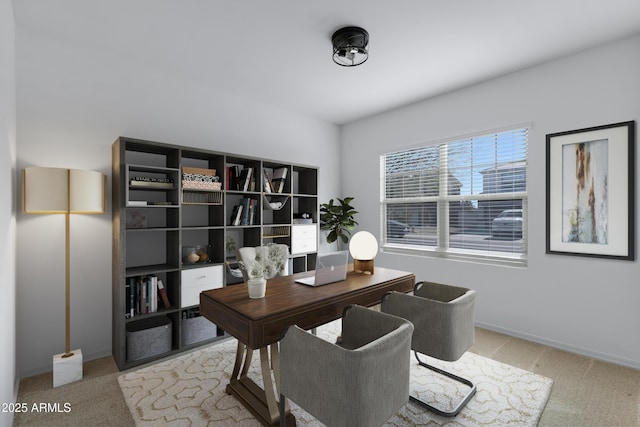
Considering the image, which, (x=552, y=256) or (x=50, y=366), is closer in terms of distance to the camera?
(x=50, y=366)

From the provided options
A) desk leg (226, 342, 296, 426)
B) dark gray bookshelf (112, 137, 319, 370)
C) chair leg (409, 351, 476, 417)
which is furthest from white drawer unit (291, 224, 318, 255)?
chair leg (409, 351, 476, 417)

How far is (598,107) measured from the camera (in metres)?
2.75

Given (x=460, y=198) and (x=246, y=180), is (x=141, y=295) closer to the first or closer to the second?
(x=246, y=180)

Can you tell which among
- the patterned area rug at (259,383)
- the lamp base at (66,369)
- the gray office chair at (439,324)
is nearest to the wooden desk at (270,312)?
the patterned area rug at (259,383)

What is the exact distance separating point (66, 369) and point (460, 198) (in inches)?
166

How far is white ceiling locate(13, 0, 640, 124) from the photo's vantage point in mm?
2199

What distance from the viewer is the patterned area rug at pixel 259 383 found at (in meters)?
1.94

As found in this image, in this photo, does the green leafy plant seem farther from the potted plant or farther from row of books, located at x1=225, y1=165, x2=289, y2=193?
the potted plant

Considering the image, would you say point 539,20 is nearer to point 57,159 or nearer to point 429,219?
point 429,219

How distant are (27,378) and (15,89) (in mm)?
2321

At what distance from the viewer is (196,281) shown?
2.98 metres

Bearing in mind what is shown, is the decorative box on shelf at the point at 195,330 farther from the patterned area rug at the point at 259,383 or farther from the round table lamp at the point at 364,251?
the round table lamp at the point at 364,251

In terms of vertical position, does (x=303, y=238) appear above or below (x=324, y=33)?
below

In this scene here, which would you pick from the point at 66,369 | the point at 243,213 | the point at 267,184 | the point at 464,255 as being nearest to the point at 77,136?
the point at 243,213
